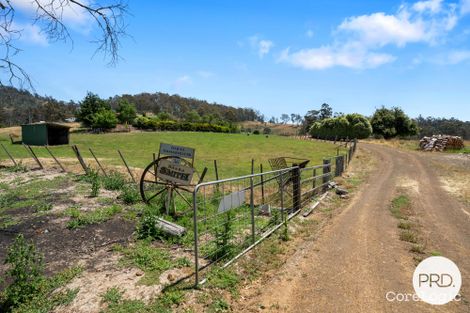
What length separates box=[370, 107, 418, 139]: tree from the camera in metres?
61.9

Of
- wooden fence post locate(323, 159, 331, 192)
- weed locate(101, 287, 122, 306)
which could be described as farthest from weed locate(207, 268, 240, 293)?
wooden fence post locate(323, 159, 331, 192)

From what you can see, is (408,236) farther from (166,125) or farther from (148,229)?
(166,125)

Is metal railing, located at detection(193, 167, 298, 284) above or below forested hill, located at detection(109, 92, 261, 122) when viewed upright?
below

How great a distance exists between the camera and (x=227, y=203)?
6.30 metres

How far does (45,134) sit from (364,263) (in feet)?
142

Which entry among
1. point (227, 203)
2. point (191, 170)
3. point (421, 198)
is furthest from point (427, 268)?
point (421, 198)

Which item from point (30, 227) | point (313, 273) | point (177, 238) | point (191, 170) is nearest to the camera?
point (313, 273)

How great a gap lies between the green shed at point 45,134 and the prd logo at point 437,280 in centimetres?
4350

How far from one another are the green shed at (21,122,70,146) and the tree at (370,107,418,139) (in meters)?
52.0

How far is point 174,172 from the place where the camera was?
891 centimetres

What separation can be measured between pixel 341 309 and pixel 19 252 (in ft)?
15.6

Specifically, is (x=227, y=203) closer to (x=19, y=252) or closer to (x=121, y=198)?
(x=19, y=252)

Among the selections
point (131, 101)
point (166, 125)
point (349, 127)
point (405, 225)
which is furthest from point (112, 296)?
point (131, 101)

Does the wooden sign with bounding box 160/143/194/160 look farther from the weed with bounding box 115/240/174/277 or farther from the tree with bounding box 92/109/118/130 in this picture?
the tree with bounding box 92/109/118/130
